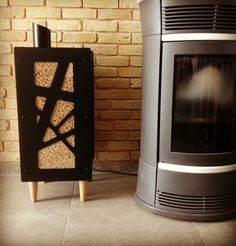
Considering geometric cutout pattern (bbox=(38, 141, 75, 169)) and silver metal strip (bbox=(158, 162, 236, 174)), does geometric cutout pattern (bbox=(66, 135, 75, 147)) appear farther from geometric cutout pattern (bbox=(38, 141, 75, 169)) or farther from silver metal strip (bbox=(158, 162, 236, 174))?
silver metal strip (bbox=(158, 162, 236, 174))

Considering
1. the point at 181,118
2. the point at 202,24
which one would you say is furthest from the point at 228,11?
the point at 181,118

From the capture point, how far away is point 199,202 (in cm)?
125

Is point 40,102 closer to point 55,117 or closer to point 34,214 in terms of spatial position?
point 55,117

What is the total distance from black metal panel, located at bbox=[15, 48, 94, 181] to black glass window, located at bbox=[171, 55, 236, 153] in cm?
36

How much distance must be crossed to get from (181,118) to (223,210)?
408mm

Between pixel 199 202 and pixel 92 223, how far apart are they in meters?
0.43

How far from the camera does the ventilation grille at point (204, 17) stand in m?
1.12

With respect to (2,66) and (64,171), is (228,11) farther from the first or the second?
(2,66)

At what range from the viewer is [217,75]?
1197 mm

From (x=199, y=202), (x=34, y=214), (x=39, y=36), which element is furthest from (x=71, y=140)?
(x=199, y=202)

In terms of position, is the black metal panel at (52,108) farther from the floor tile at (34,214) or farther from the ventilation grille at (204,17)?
the ventilation grille at (204,17)

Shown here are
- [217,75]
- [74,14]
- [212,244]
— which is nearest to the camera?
[212,244]

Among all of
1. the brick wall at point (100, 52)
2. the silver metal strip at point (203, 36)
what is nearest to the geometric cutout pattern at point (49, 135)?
the brick wall at point (100, 52)

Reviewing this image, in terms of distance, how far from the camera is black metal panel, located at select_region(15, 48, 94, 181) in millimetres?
1269
